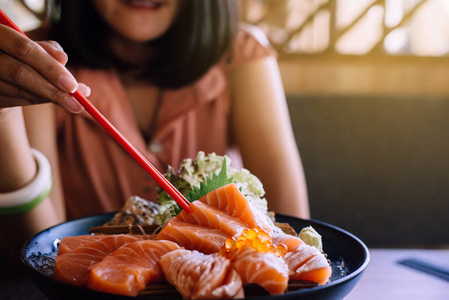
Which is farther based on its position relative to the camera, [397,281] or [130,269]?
[397,281]

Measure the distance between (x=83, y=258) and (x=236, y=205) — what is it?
0.30m

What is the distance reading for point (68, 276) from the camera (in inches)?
→ 27.4

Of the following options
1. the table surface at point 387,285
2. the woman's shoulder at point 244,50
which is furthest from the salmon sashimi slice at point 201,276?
the woman's shoulder at point 244,50

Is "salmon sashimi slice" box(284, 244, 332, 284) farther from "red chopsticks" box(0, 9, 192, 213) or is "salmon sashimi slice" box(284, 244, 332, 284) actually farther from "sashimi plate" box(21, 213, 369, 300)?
"red chopsticks" box(0, 9, 192, 213)

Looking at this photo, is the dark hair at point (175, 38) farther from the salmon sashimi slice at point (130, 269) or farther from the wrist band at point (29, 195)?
the salmon sashimi slice at point (130, 269)

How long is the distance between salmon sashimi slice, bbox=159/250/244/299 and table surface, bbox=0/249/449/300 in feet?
1.22

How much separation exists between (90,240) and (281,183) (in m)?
1.12

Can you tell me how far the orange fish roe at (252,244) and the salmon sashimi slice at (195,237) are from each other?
2.4 inches

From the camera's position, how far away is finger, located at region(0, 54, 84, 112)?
771 mm

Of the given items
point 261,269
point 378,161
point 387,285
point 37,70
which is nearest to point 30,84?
point 37,70

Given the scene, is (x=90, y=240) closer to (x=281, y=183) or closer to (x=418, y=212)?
(x=281, y=183)

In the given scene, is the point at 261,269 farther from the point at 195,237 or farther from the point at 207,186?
the point at 207,186

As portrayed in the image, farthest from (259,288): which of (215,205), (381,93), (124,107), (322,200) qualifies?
(381,93)

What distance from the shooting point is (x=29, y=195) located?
3.77ft
